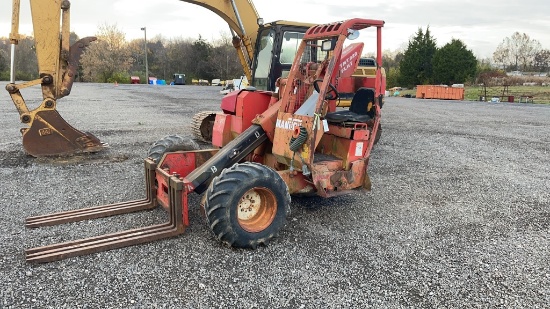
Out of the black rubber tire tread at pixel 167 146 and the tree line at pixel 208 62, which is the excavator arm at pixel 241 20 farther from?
the tree line at pixel 208 62

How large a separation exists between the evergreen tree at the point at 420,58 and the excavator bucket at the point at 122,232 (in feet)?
138

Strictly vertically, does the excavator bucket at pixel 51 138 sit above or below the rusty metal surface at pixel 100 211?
above

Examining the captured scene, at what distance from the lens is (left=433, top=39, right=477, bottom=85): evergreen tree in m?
41.3

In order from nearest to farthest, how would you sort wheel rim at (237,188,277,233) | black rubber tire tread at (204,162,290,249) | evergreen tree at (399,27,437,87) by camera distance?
1. black rubber tire tread at (204,162,290,249)
2. wheel rim at (237,188,277,233)
3. evergreen tree at (399,27,437,87)

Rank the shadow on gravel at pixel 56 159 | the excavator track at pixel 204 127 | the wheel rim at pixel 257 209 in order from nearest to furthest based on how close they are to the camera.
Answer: the wheel rim at pixel 257 209, the shadow on gravel at pixel 56 159, the excavator track at pixel 204 127

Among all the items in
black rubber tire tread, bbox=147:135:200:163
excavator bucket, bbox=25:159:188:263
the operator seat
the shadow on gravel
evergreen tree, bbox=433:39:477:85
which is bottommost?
excavator bucket, bbox=25:159:188:263

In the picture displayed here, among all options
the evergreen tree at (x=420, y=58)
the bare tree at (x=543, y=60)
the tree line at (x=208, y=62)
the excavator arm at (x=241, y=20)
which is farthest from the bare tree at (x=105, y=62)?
the bare tree at (x=543, y=60)

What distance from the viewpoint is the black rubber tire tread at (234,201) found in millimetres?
4133

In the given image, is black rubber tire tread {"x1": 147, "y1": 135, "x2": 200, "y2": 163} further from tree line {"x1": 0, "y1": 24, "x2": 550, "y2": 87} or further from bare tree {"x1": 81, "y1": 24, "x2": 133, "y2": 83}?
bare tree {"x1": 81, "y1": 24, "x2": 133, "y2": 83}

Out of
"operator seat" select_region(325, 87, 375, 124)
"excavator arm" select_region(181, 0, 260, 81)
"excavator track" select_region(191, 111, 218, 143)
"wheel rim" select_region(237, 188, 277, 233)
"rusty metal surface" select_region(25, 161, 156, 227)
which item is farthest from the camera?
"excavator track" select_region(191, 111, 218, 143)

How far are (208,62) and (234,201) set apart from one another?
176 feet

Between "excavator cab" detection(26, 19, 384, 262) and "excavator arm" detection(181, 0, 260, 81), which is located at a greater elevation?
"excavator arm" detection(181, 0, 260, 81)

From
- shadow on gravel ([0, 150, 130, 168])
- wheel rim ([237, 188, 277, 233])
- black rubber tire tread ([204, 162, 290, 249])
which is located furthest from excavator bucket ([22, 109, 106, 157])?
wheel rim ([237, 188, 277, 233])

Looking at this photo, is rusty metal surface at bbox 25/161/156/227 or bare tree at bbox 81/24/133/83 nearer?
rusty metal surface at bbox 25/161/156/227
